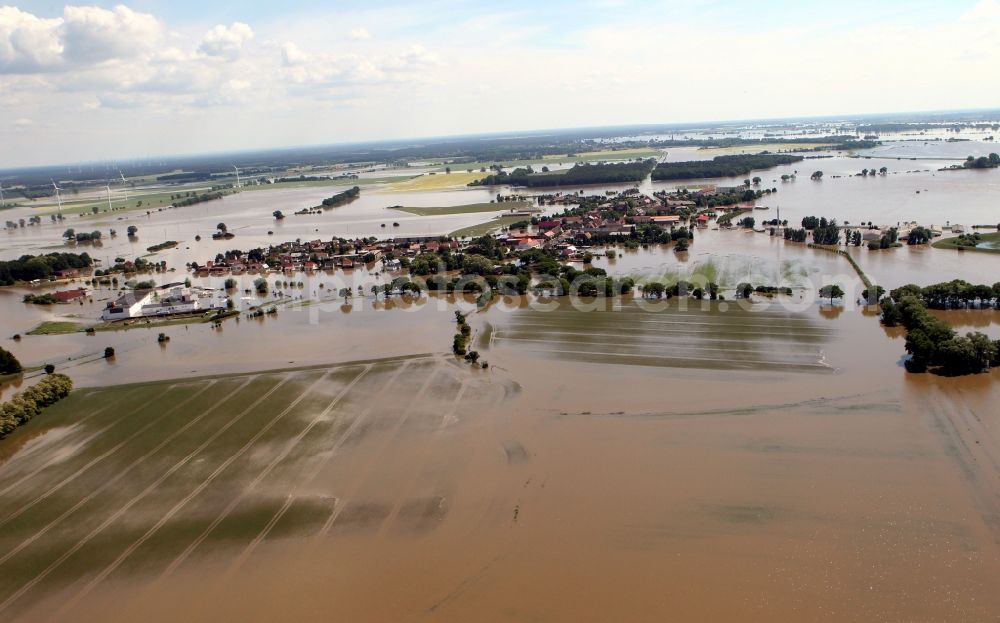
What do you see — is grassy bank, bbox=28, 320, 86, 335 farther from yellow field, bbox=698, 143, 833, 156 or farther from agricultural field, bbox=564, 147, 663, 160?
yellow field, bbox=698, 143, 833, 156

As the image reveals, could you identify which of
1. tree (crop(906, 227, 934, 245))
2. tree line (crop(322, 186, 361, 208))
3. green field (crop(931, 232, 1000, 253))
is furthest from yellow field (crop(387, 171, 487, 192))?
green field (crop(931, 232, 1000, 253))

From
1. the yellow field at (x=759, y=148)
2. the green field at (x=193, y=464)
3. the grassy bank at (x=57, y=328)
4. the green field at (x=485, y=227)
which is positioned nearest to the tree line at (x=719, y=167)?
the yellow field at (x=759, y=148)

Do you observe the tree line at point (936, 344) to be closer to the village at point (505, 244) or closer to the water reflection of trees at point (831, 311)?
the water reflection of trees at point (831, 311)

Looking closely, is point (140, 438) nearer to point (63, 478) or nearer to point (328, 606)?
point (63, 478)

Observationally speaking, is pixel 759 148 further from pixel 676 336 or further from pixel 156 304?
pixel 156 304

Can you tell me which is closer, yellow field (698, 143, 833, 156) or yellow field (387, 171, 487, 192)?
yellow field (387, 171, 487, 192)
